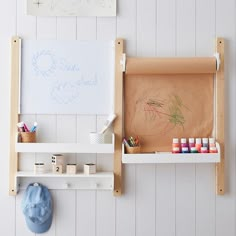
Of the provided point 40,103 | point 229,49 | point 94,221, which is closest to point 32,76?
point 40,103

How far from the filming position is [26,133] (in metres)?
1.68

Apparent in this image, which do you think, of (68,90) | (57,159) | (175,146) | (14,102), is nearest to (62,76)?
(68,90)

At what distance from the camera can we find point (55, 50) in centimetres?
173

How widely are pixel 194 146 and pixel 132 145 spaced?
26 cm

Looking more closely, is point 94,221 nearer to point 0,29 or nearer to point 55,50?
point 55,50

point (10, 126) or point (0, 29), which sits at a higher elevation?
point (0, 29)

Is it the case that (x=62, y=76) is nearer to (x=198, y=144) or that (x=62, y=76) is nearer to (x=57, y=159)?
(x=57, y=159)

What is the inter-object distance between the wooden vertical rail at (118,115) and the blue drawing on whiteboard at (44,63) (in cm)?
27

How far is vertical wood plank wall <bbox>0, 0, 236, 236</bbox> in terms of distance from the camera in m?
1.74

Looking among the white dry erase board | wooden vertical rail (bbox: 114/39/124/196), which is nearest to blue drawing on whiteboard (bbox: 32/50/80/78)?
the white dry erase board

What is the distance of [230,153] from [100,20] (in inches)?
31.6

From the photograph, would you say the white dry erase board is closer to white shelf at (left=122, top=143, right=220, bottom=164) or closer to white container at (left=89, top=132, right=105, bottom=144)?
white container at (left=89, top=132, right=105, bottom=144)

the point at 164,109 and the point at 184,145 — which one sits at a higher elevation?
the point at 164,109

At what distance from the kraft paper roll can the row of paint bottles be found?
0.29m
